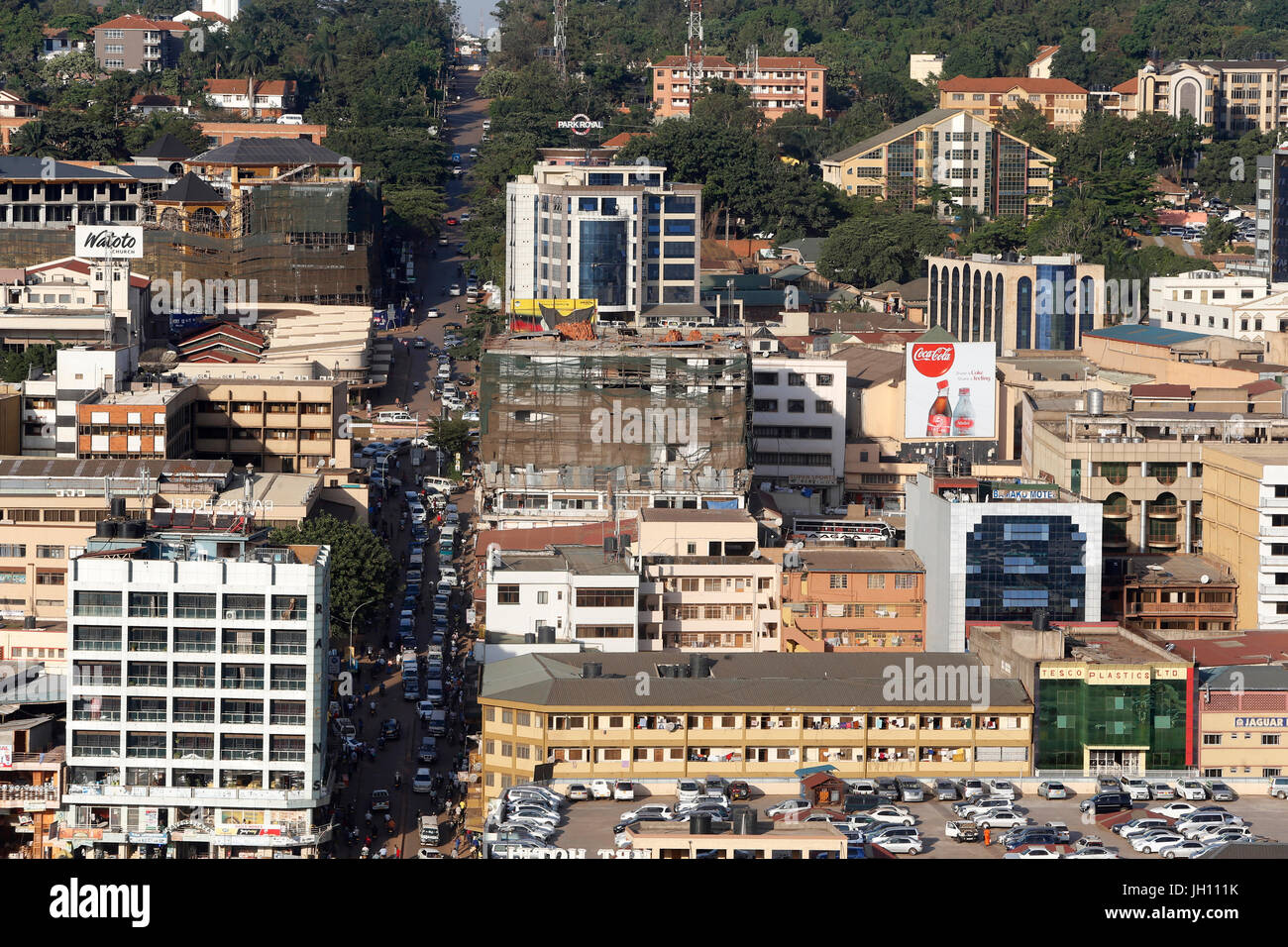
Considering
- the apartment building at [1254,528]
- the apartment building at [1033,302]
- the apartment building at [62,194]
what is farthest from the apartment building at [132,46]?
the apartment building at [1254,528]

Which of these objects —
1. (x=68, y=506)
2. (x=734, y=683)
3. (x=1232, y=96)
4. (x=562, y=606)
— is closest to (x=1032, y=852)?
(x=734, y=683)

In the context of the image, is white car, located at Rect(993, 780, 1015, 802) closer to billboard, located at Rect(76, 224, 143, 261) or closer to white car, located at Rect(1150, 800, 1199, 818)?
white car, located at Rect(1150, 800, 1199, 818)

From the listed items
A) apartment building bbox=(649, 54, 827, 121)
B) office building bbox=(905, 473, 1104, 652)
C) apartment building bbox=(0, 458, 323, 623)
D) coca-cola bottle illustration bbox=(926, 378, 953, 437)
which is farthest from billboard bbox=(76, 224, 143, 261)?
apartment building bbox=(649, 54, 827, 121)

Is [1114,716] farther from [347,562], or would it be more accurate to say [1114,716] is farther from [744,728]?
[347,562]

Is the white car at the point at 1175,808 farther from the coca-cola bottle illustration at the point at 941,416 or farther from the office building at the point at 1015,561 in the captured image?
the coca-cola bottle illustration at the point at 941,416

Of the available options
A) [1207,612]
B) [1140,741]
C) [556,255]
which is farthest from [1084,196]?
[1140,741]
